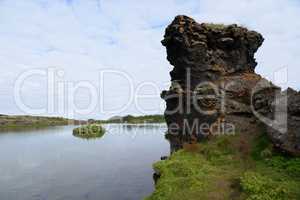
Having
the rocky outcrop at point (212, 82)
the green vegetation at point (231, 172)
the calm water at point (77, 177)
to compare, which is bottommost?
the calm water at point (77, 177)

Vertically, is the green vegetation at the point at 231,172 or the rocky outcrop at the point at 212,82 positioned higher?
the rocky outcrop at the point at 212,82

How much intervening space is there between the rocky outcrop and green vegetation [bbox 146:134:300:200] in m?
3.35

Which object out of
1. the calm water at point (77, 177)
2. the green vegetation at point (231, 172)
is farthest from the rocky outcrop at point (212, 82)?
the calm water at point (77, 177)

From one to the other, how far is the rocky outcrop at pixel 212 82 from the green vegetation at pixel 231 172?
11.0 feet

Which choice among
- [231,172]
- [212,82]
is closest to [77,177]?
[212,82]

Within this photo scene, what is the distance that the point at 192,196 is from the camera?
19938 mm

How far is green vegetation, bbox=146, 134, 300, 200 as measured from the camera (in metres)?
19.1

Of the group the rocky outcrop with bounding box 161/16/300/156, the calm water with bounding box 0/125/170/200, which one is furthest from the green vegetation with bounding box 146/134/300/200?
the calm water with bounding box 0/125/170/200

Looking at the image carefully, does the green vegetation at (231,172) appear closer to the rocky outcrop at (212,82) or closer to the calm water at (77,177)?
the rocky outcrop at (212,82)

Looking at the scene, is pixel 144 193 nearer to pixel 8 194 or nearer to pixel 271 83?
pixel 8 194

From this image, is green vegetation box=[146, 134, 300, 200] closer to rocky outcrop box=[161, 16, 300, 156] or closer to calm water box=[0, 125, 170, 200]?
rocky outcrop box=[161, 16, 300, 156]

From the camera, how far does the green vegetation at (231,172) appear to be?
62.7 feet

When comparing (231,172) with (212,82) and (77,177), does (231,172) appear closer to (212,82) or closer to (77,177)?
(212,82)

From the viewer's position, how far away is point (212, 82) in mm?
36594
